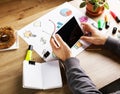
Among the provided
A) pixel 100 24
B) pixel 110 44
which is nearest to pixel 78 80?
pixel 110 44

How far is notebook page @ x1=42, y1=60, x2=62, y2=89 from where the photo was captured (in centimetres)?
106

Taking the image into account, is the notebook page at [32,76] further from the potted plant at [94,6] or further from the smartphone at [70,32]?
the potted plant at [94,6]

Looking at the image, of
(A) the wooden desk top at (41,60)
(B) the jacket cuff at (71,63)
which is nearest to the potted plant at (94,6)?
(A) the wooden desk top at (41,60)

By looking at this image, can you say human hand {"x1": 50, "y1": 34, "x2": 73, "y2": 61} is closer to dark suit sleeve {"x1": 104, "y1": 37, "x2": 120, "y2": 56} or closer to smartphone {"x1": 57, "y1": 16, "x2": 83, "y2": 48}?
smartphone {"x1": 57, "y1": 16, "x2": 83, "y2": 48}

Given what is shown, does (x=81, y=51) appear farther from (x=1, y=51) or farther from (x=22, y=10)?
(x=22, y=10)

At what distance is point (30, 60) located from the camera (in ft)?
3.72

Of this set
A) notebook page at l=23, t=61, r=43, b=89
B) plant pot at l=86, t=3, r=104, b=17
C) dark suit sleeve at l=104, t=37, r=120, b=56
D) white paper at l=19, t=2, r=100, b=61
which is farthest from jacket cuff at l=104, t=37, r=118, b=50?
notebook page at l=23, t=61, r=43, b=89

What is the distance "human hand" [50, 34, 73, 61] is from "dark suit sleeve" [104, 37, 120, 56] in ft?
0.78

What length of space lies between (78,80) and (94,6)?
1.65 ft

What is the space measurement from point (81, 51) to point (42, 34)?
25 cm

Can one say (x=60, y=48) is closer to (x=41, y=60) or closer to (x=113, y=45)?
(x=41, y=60)

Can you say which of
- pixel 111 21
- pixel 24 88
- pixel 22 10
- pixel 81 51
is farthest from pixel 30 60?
pixel 22 10

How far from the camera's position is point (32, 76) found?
107 cm

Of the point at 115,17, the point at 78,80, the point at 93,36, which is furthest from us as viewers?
the point at 115,17
